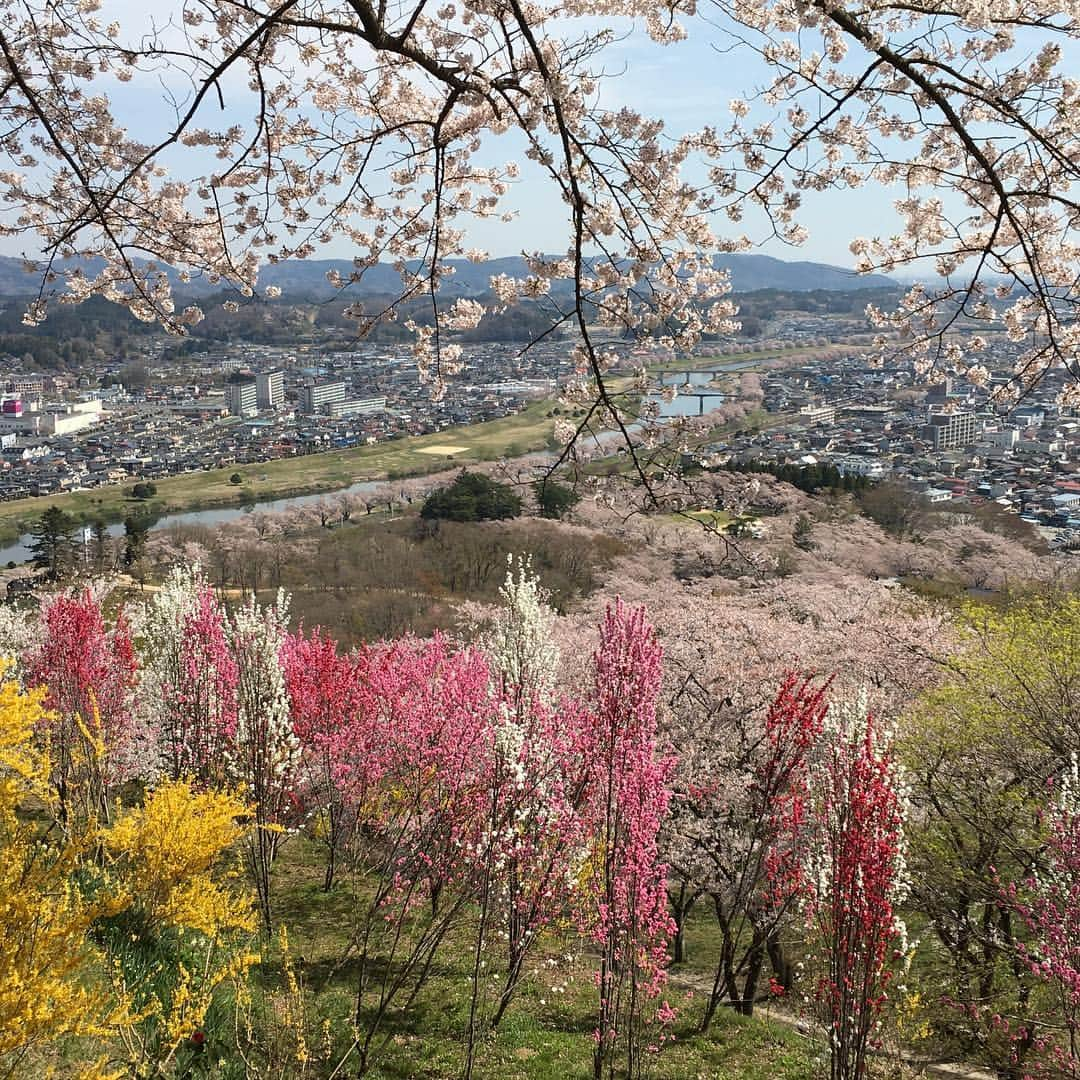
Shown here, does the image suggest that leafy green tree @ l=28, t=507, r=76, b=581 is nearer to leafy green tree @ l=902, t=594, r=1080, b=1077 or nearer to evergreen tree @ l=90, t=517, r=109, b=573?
evergreen tree @ l=90, t=517, r=109, b=573

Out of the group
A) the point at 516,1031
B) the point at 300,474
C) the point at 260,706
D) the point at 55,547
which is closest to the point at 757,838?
the point at 516,1031

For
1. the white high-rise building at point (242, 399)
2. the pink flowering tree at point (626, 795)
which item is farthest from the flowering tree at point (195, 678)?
the white high-rise building at point (242, 399)

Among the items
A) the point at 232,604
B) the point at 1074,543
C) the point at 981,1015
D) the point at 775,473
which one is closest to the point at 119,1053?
the point at 981,1015

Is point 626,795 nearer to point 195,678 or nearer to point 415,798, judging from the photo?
point 415,798

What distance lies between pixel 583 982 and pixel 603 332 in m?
8.20

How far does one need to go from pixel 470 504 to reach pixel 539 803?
3241 centimetres

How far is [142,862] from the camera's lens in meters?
5.82

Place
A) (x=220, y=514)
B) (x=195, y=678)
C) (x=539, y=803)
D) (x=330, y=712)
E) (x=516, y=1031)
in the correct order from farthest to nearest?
(x=220, y=514), (x=330, y=712), (x=195, y=678), (x=516, y=1031), (x=539, y=803)

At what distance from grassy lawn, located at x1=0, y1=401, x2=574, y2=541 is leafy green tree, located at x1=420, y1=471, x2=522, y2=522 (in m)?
15.9

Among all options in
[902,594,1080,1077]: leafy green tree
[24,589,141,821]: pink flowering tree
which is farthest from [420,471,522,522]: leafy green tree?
[902,594,1080,1077]: leafy green tree

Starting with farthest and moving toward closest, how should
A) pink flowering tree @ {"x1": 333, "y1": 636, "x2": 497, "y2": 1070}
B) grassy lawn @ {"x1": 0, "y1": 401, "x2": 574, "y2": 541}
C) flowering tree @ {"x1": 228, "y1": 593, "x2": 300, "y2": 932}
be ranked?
grassy lawn @ {"x1": 0, "y1": 401, "x2": 574, "y2": 541}, flowering tree @ {"x1": 228, "y1": 593, "x2": 300, "y2": 932}, pink flowering tree @ {"x1": 333, "y1": 636, "x2": 497, "y2": 1070}

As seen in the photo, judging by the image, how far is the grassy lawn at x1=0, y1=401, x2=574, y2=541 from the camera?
55812 mm

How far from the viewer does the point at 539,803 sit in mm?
6680

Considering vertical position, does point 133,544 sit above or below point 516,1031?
below
